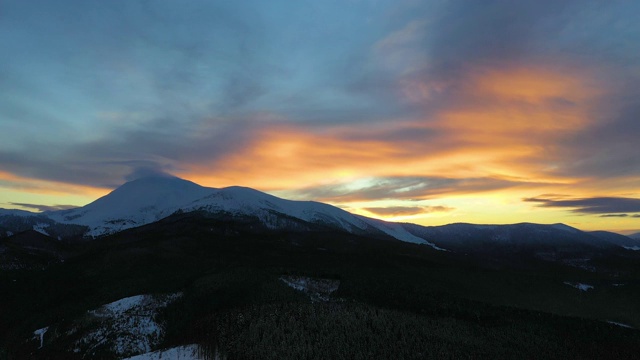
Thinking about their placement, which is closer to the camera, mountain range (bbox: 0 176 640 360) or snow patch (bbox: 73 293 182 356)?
mountain range (bbox: 0 176 640 360)

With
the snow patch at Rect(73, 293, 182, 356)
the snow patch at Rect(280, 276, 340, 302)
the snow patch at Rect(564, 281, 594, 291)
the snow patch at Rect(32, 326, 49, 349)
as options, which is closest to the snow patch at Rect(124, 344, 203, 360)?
the snow patch at Rect(73, 293, 182, 356)

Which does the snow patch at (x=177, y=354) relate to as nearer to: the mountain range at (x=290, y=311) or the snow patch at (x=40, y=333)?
the mountain range at (x=290, y=311)

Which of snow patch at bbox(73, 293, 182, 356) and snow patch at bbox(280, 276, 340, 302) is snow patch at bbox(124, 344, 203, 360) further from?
snow patch at bbox(280, 276, 340, 302)

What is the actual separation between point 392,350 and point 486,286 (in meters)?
86.2

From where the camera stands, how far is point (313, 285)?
5359cm

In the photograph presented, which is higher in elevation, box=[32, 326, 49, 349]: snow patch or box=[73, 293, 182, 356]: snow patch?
box=[73, 293, 182, 356]: snow patch

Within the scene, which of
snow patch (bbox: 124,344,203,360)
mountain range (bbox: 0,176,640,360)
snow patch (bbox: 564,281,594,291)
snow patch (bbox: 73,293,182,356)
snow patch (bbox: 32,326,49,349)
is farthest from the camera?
snow patch (bbox: 564,281,594,291)

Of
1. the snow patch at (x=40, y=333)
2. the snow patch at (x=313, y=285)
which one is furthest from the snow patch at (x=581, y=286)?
the snow patch at (x=40, y=333)

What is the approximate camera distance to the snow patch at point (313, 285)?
164ft

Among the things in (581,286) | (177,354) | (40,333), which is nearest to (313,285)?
(177,354)

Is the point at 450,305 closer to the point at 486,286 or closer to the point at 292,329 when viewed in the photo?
the point at 292,329

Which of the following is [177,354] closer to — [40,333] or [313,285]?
[313,285]

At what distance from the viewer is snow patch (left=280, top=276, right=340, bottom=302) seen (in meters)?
50.1

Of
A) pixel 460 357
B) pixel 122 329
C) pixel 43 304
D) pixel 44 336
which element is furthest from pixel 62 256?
pixel 460 357
